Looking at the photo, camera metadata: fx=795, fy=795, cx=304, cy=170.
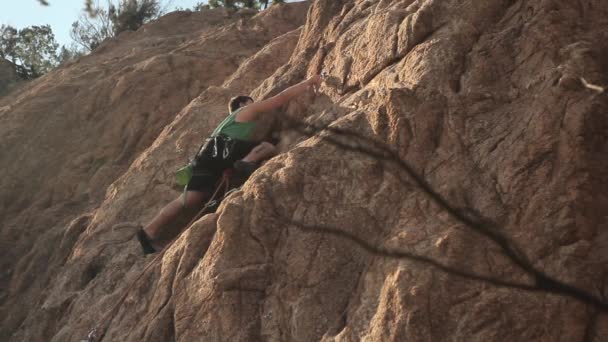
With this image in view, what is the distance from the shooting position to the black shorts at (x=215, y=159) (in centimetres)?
705

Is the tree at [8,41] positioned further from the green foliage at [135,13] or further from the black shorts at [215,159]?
the black shorts at [215,159]

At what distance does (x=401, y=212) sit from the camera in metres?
5.21

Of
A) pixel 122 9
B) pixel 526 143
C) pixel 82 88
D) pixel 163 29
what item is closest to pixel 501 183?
pixel 526 143

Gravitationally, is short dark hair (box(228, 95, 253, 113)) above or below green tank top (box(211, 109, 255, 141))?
above

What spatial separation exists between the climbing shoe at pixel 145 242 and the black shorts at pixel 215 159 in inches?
23.5

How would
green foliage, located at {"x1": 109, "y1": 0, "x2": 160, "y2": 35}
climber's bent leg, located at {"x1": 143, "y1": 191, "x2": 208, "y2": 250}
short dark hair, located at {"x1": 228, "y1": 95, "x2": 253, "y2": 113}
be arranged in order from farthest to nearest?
green foliage, located at {"x1": 109, "y1": 0, "x2": 160, "y2": 35} → short dark hair, located at {"x1": 228, "y1": 95, "x2": 253, "y2": 113} → climber's bent leg, located at {"x1": 143, "y1": 191, "x2": 208, "y2": 250}

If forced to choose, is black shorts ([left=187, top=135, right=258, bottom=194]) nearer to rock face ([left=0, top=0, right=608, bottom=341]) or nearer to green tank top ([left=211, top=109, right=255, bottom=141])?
green tank top ([left=211, top=109, right=255, bottom=141])

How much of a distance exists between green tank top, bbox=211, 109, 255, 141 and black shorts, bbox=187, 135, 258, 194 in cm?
4

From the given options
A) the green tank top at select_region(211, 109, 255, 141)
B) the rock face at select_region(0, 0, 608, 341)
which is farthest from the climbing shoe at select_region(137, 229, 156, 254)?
the green tank top at select_region(211, 109, 255, 141)

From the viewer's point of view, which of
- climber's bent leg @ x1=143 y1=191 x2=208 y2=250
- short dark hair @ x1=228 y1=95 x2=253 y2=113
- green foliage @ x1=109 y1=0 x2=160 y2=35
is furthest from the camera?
green foliage @ x1=109 y1=0 x2=160 y2=35

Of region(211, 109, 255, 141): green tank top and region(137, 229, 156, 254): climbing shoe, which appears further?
region(137, 229, 156, 254): climbing shoe

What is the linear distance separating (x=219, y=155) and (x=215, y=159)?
0.06 metres

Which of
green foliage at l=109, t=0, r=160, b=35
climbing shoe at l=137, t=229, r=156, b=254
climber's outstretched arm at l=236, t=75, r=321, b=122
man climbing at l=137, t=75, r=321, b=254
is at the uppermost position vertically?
green foliage at l=109, t=0, r=160, b=35

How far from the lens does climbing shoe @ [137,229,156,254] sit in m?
7.24
